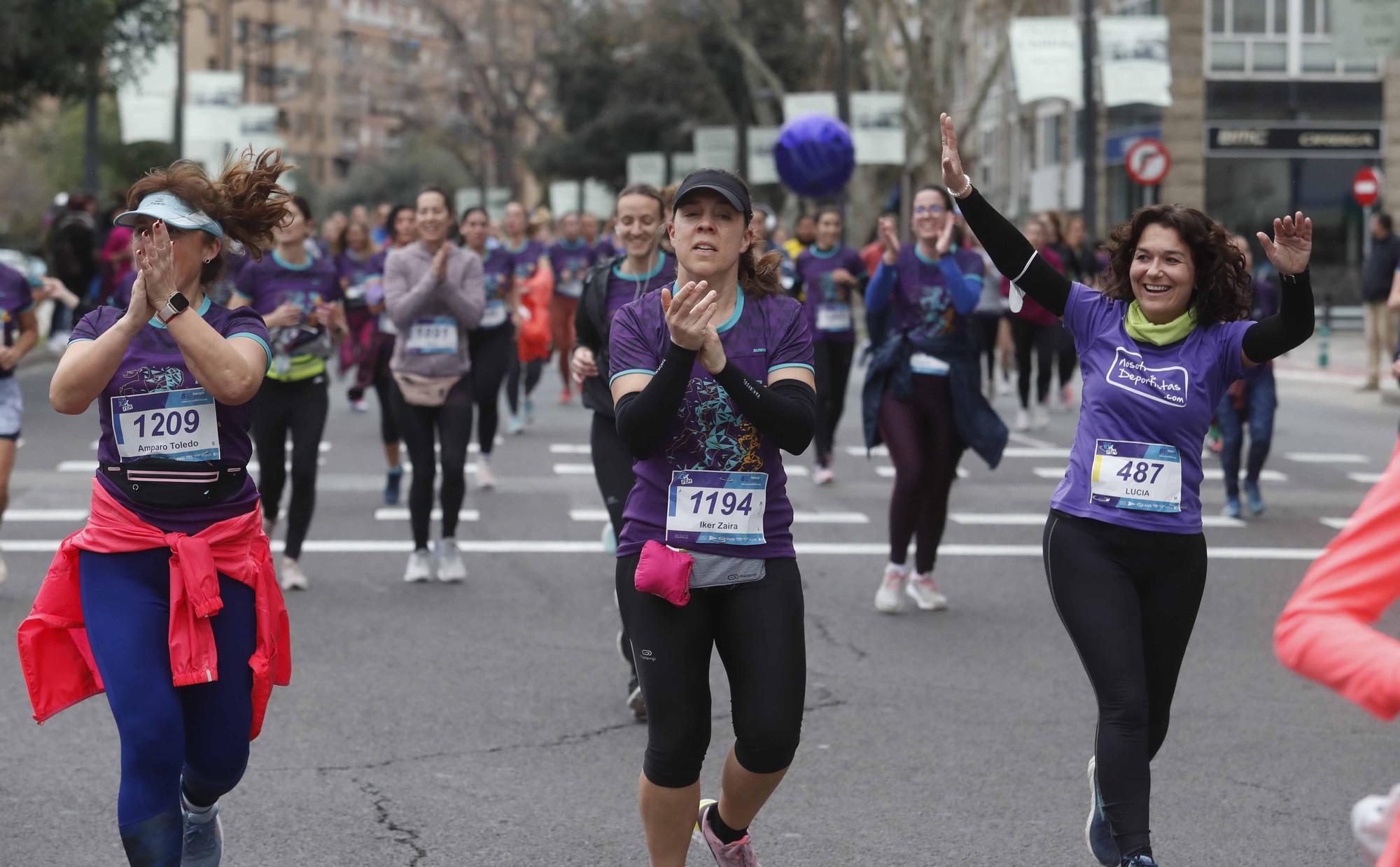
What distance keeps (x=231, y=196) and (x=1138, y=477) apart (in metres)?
2.34

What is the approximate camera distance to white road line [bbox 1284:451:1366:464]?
49.3ft

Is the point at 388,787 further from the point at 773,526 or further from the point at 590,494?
the point at 590,494

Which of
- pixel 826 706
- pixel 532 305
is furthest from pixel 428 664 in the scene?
pixel 532 305

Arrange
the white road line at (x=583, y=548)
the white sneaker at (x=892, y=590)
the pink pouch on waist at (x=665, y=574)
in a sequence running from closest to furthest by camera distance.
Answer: the pink pouch on waist at (x=665, y=574), the white sneaker at (x=892, y=590), the white road line at (x=583, y=548)

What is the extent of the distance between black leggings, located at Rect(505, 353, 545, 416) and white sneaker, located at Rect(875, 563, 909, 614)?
6.98 m

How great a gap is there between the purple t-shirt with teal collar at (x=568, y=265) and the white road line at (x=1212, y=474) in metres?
5.96

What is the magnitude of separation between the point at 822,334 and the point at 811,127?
347 inches

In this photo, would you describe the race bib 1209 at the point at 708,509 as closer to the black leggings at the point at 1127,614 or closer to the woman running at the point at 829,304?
the black leggings at the point at 1127,614

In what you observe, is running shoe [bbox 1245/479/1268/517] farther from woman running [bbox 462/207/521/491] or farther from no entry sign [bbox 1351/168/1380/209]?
no entry sign [bbox 1351/168/1380/209]

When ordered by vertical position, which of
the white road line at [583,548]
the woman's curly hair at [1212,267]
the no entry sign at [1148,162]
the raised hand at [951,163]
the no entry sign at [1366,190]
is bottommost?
the white road line at [583,548]

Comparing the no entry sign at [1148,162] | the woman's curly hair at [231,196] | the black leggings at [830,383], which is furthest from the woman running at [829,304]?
the no entry sign at [1148,162]

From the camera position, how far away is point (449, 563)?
30.8 feet

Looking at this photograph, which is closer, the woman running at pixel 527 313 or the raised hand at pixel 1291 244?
the raised hand at pixel 1291 244

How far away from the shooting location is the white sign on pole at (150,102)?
28.7 meters
